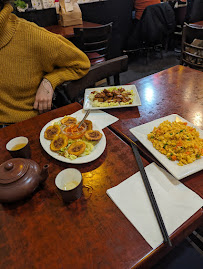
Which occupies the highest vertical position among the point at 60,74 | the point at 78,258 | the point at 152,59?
the point at 60,74

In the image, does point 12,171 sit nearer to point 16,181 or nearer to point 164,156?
point 16,181

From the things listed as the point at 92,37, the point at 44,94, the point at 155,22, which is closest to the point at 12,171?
the point at 44,94

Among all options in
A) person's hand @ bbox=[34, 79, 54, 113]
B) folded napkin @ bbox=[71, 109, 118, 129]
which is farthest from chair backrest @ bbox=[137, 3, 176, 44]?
folded napkin @ bbox=[71, 109, 118, 129]

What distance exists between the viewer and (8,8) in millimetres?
1373

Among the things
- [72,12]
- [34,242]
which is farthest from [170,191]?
[72,12]

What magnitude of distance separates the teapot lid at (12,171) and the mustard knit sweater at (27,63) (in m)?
0.92

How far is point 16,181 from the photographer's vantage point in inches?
31.1

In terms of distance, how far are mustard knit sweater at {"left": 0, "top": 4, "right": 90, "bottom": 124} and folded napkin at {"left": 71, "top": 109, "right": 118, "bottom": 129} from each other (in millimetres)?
389

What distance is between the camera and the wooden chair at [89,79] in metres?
1.59

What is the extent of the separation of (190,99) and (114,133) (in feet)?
2.26

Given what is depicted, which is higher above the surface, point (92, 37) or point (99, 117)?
point (92, 37)

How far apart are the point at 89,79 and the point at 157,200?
124cm

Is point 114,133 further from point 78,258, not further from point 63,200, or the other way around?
point 78,258

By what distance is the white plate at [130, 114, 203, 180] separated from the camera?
895 millimetres
